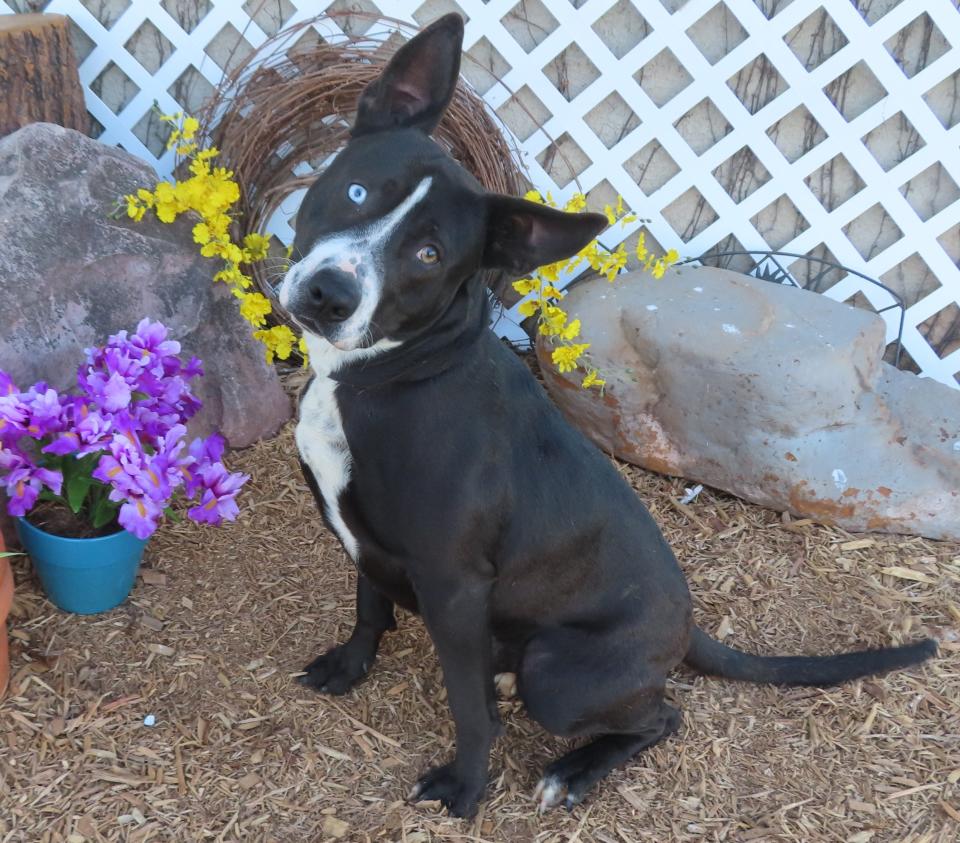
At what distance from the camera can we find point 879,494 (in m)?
3.40

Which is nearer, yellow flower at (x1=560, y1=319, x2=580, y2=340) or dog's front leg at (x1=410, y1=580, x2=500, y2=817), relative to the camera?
dog's front leg at (x1=410, y1=580, x2=500, y2=817)

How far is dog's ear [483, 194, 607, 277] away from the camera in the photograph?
179 cm

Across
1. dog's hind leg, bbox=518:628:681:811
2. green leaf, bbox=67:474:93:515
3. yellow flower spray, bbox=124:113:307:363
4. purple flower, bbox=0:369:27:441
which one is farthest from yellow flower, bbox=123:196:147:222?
dog's hind leg, bbox=518:628:681:811

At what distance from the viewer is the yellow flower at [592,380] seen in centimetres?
339

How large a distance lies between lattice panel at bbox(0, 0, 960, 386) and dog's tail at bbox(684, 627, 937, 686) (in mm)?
2075

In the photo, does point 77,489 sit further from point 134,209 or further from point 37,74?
point 37,74

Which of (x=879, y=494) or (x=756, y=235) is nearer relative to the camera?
(x=879, y=494)

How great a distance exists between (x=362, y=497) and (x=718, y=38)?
280cm

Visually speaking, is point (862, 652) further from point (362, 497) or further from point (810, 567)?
point (362, 497)

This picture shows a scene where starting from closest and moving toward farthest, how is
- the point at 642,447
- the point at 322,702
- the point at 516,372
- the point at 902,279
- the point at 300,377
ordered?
1. the point at 516,372
2. the point at 322,702
3. the point at 642,447
4. the point at 300,377
5. the point at 902,279

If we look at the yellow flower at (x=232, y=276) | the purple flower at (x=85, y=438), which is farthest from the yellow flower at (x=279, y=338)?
the purple flower at (x=85, y=438)

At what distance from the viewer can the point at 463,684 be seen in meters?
2.19

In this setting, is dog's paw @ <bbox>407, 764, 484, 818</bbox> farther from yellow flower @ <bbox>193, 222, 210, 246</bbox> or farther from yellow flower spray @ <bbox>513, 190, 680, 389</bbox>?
yellow flower @ <bbox>193, 222, 210, 246</bbox>

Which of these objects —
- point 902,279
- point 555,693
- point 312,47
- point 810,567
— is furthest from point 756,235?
point 555,693
